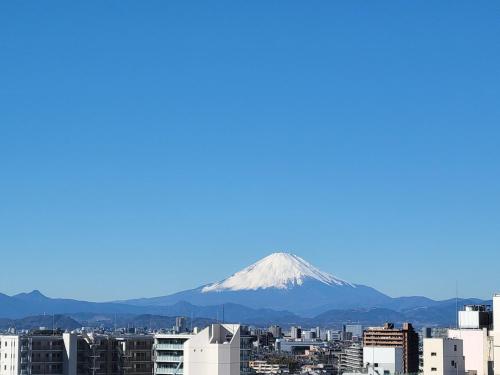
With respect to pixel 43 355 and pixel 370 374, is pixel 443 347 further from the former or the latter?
pixel 43 355

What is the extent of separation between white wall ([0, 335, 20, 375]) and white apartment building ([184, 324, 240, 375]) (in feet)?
76.8

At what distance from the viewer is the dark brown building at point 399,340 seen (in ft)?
499

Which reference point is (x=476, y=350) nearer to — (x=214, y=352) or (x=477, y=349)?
(x=477, y=349)

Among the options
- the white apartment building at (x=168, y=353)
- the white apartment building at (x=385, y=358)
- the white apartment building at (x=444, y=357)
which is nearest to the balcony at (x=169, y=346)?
the white apartment building at (x=168, y=353)

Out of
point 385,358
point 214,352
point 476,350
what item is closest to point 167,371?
point 214,352

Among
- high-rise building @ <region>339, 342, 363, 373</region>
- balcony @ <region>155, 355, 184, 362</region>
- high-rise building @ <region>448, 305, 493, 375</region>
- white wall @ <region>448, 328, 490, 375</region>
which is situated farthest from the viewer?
high-rise building @ <region>339, 342, 363, 373</region>

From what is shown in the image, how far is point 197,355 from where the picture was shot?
6569cm

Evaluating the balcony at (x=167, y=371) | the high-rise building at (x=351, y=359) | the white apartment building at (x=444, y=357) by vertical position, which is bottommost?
the high-rise building at (x=351, y=359)

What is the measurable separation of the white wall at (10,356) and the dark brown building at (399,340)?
7212 cm

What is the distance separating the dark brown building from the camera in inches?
5984

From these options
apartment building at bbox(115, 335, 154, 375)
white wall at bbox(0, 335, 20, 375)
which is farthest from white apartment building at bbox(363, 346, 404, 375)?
white wall at bbox(0, 335, 20, 375)

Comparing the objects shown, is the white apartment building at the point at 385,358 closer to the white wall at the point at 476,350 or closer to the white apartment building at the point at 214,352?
the white wall at the point at 476,350

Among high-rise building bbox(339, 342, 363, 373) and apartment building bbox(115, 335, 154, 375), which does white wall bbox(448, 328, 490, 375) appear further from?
high-rise building bbox(339, 342, 363, 373)

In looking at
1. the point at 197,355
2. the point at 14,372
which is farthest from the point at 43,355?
the point at 197,355
